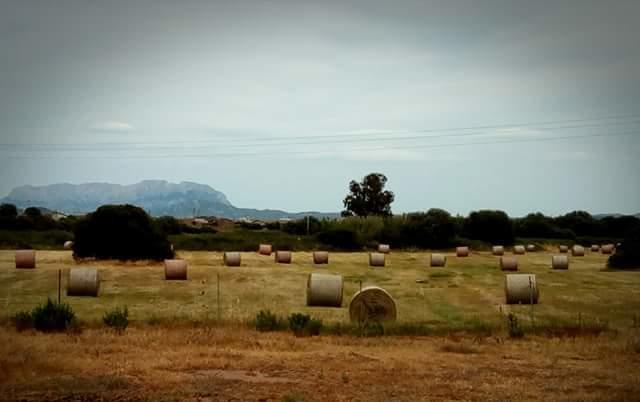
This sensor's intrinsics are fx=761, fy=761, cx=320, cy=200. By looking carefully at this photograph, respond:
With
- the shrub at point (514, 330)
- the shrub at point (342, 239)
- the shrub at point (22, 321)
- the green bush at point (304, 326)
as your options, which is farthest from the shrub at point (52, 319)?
the shrub at point (342, 239)

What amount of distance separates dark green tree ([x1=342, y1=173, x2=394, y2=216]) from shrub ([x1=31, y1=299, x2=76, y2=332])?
304ft

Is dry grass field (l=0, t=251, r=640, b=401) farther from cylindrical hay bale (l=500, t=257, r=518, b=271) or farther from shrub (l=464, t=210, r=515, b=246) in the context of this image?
shrub (l=464, t=210, r=515, b=246)

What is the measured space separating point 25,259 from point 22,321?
818 inches

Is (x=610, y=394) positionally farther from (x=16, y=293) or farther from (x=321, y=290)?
(x=16, y=293)

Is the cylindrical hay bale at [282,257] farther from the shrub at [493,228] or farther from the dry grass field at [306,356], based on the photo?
the shrub at [493,228]

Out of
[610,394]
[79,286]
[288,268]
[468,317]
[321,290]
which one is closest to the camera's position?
[610,394]

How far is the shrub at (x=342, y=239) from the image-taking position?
6794cm

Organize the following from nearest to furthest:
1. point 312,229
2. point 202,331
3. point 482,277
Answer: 1. point 202,331
2. point 482,277
3. point 312,229

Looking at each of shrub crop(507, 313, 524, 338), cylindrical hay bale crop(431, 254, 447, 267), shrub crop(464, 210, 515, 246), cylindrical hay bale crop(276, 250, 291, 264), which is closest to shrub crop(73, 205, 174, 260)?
cylindrical hay bale crop(276, 250, 291, 264)

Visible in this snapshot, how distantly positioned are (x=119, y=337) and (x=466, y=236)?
218 ft

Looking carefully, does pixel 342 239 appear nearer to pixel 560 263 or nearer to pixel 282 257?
pixel 282 257

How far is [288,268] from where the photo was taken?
42375 mm

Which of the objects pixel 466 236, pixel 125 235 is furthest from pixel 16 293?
pixel 466 236

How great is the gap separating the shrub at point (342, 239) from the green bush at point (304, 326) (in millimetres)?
48599
